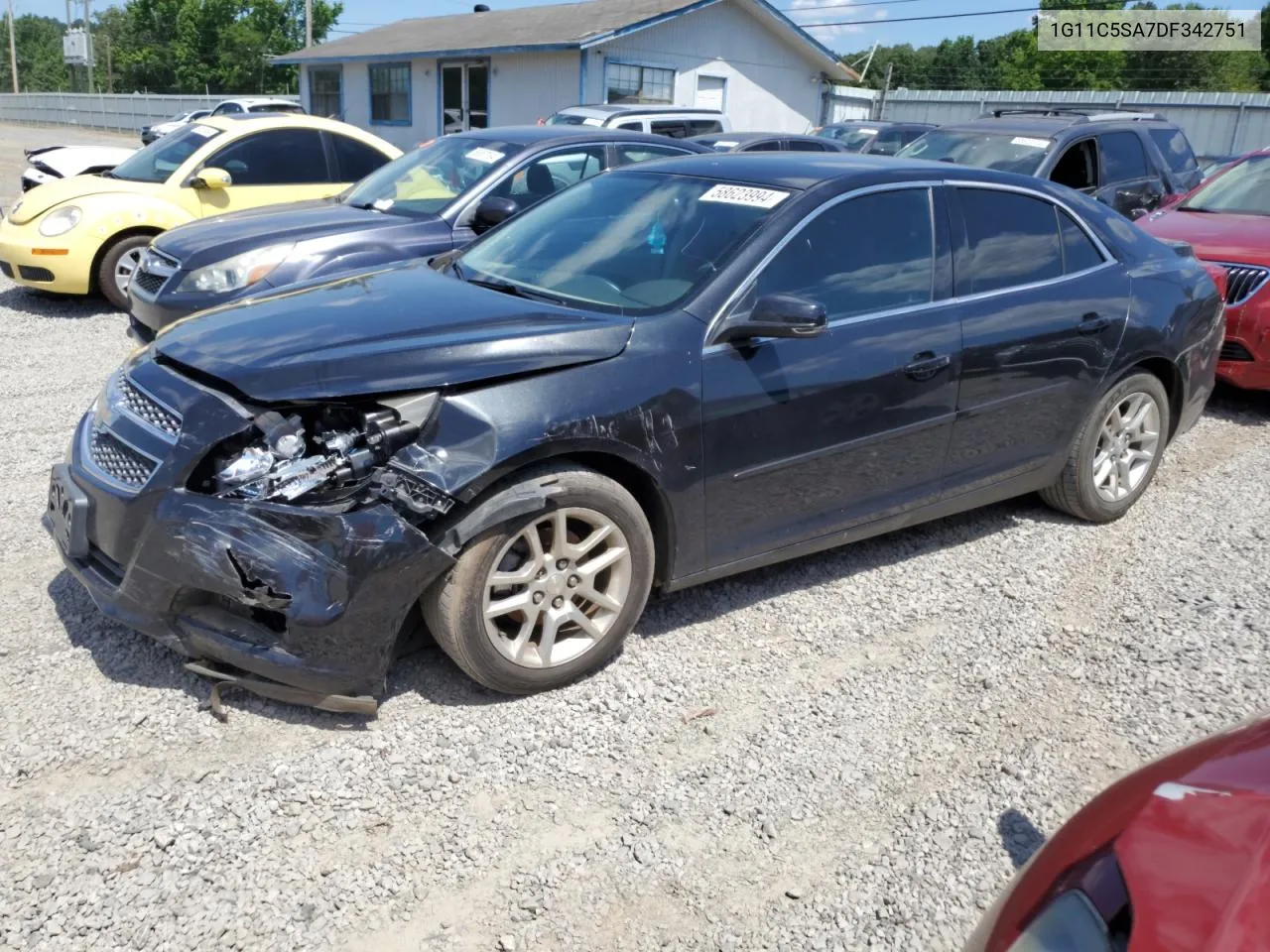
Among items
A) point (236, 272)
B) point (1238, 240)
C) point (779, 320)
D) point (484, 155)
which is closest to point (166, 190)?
point (236, 272)

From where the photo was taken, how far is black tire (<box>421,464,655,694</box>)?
126 inches

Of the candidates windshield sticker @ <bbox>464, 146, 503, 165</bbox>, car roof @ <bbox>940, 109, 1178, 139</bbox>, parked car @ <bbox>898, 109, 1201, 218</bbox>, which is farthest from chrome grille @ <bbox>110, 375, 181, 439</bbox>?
car roof @ <bbox>940, 109, 1178, 139</bbox>

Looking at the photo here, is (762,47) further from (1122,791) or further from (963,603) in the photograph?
(1122,791)

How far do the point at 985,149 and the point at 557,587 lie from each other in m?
8.33

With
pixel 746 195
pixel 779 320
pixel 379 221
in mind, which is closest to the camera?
pixel 779 320

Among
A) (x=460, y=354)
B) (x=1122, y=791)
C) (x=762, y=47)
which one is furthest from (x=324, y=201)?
(x=762, y=47)

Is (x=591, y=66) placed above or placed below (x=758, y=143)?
above

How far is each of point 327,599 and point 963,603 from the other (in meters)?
2.59

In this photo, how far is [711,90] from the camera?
25.9 m

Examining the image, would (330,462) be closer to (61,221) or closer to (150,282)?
(150,282)

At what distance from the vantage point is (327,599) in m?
3.02

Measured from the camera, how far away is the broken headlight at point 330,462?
3.06m

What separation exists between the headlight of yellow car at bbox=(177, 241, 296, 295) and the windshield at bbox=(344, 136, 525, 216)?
943 millimetres

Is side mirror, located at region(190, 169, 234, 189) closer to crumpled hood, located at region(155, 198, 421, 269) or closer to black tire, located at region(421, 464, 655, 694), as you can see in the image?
crumpled hood, located at region(155, 198, 421, 269)
